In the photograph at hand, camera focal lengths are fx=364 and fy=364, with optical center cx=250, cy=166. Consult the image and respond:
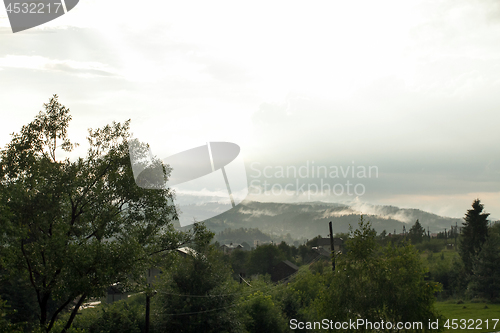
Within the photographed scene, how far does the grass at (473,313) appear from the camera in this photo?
41312 mm

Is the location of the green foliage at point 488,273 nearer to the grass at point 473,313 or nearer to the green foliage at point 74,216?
the grass at point 473,313

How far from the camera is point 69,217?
15.0 meters

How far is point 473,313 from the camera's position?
4772 centimetres

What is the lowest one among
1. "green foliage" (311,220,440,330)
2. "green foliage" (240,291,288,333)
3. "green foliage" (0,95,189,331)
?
"green foliage" (240,291,288,333)

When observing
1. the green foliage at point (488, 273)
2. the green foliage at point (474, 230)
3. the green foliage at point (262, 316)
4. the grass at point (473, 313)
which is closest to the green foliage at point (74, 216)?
the green foliage at point (262, 316)

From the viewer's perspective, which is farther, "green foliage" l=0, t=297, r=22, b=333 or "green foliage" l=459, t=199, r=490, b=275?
"green foliage" l=459, t=199, r=490, b=275

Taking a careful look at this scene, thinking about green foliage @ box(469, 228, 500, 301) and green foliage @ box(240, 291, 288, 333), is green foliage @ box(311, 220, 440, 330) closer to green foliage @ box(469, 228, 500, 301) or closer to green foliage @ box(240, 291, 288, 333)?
green foliage @ box(240, 291, 288, 333)

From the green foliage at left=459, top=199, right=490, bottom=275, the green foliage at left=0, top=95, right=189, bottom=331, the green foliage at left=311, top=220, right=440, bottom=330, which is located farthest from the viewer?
the green foliage at left=459, top=199, right=490, bottom=275

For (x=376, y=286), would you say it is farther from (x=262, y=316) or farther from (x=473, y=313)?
(x=473, y=313)

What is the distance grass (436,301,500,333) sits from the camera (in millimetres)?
41312

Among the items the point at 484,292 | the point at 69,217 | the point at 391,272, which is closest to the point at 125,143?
the point at 69,217

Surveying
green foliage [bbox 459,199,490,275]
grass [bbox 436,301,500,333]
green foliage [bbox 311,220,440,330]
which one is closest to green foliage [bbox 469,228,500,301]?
grass [bbox 436,301,500,333]

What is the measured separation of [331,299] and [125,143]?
1267 cm

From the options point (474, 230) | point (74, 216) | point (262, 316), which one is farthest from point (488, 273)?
point (74, 216)
